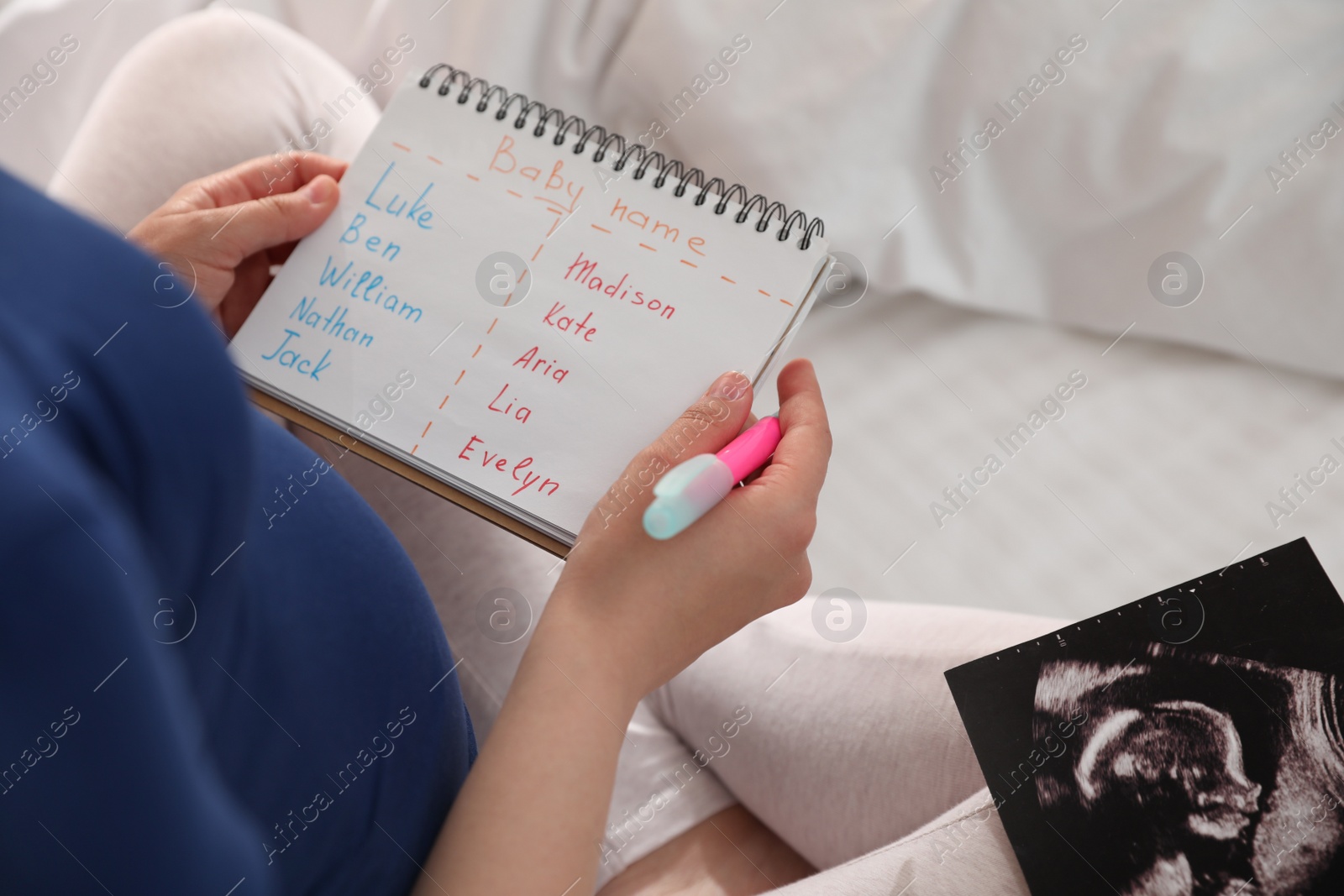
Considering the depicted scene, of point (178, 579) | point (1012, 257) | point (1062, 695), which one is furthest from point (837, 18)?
point (178, 579)

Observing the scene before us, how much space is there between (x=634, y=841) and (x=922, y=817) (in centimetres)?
18

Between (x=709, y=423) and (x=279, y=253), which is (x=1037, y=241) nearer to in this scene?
(x=709, y=423)

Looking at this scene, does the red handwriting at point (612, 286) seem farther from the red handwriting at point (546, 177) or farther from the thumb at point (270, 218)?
the thumb at point (270, 218)

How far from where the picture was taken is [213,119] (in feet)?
2.16

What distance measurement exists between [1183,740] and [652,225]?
16.0 inches

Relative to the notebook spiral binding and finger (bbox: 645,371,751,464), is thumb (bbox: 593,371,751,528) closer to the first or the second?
finger (bbox: 645,371,751,464)

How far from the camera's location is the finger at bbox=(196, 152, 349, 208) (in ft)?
1.86

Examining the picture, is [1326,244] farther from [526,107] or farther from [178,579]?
[178,579]

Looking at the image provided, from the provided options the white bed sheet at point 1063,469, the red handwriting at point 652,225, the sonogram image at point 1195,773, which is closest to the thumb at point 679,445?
the red handwriting at point 652,225

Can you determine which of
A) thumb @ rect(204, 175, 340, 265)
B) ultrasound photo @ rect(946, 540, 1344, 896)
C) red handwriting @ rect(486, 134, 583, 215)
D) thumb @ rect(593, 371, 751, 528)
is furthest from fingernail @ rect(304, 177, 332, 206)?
ultrasound photo @ rect(946, 540, 1344, 896)

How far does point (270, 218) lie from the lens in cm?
53

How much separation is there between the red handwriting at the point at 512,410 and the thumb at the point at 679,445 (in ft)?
0.25

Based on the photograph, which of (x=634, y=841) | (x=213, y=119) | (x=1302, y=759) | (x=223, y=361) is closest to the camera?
(x=223, y=361)

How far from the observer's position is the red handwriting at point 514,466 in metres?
0.47
